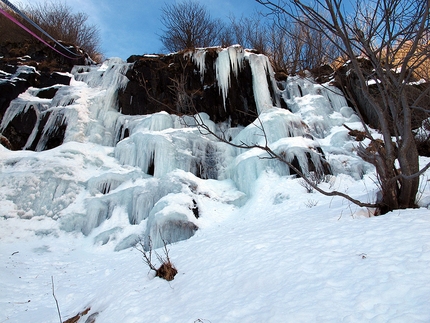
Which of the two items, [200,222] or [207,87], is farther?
[207,87]

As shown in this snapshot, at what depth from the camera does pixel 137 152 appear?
8.28 metres

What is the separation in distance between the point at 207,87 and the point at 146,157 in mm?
4436

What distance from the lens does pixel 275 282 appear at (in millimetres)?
1814

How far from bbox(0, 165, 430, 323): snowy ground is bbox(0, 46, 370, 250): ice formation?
7.01 ft

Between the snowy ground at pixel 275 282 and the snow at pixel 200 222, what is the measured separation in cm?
1

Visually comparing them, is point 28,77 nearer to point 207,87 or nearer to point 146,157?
point 146,157

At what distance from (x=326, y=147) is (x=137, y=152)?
20.4 feet

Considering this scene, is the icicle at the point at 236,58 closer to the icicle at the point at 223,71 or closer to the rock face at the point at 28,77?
the icicle at the point at 223,71

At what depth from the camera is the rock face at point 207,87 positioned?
34.7ft

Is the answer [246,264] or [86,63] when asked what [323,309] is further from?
[86,63]

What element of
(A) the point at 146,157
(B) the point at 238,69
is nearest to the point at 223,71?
(B) the point at 238,69

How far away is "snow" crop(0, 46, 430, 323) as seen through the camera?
1646 mm

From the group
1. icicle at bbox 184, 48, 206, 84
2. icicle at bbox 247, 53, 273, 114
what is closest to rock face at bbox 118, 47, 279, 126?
icicle at bbox 184, 48, 206, 84

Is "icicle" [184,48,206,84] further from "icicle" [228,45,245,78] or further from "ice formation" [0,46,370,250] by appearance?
"icicle" [228,45,245,78]
